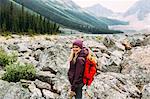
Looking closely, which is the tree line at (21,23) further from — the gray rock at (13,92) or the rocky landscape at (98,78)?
the gray rock at (13,92)

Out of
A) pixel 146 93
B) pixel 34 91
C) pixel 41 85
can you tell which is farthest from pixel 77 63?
pixel 146 93

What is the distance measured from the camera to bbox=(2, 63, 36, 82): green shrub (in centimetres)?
1781

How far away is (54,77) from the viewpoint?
18.0 metres

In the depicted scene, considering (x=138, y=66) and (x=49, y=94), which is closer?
(x=49, y=94)

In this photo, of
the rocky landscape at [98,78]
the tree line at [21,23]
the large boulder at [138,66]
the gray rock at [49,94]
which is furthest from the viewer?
the tree line at [21,23]

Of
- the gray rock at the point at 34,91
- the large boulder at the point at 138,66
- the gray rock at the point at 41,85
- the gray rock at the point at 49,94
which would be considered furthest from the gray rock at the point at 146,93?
the gray rock at the point at 34,91

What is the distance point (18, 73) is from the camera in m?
18.1

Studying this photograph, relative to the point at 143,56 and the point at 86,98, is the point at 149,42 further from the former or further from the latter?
the point at 86,98

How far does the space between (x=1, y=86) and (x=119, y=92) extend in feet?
17.4

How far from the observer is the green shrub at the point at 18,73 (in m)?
17.8

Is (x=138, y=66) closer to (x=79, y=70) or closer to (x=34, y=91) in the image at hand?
(x=34, y=91)

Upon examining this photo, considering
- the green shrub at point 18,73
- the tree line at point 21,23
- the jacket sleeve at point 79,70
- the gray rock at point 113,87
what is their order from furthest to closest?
the tree line at point 21,23, the green shrub at point 18,73, the gray rock at point 113,87, the jacket sleeve at point 79,70

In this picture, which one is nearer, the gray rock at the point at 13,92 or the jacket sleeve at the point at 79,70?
the jacket sleeve at the point at 79,70

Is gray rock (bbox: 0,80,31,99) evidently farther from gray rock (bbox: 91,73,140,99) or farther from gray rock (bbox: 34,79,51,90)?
gray rock (bbox: 91,73,140,99)
